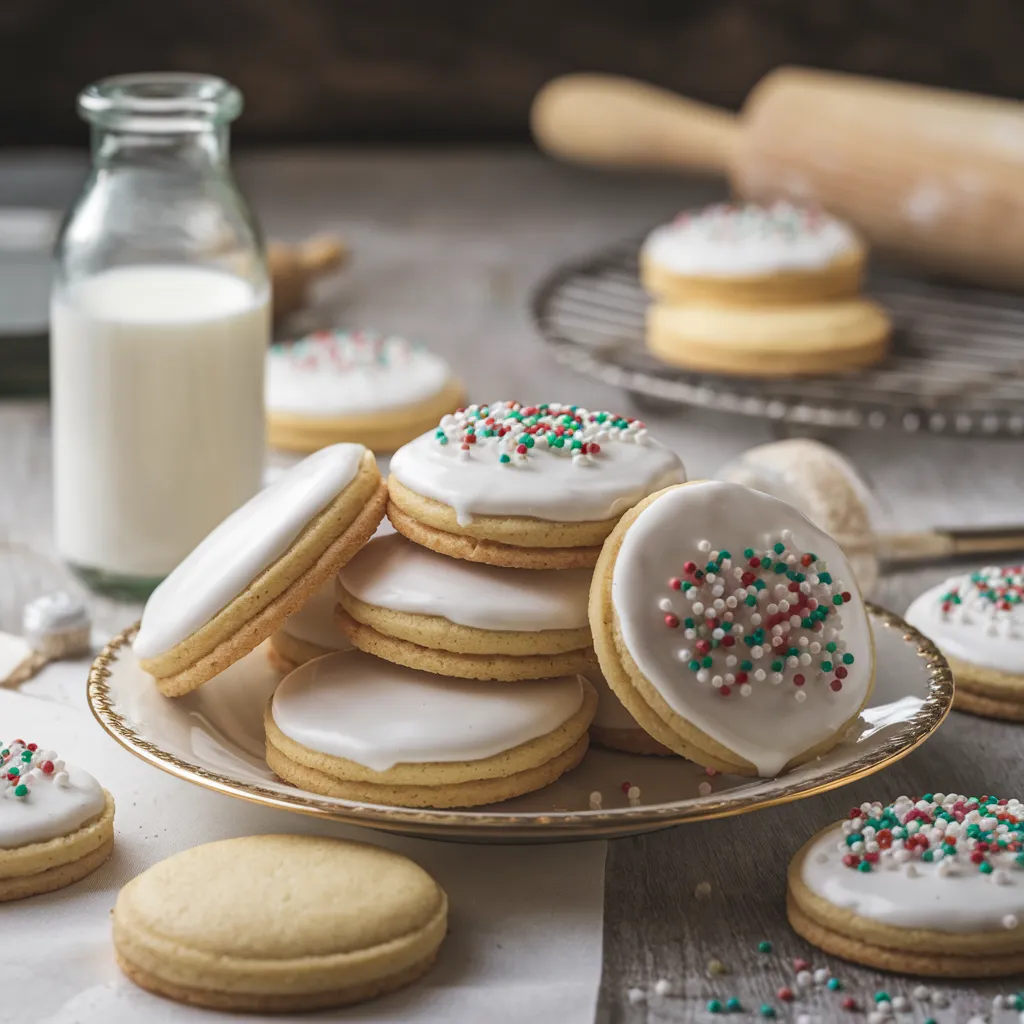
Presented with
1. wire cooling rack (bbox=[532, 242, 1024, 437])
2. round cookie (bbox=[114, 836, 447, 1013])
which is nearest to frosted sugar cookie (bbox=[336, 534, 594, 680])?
round cookie (bbox=[114, 836, 447, 1013])

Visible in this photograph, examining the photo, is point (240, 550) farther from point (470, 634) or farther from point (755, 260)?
point (755, 260)

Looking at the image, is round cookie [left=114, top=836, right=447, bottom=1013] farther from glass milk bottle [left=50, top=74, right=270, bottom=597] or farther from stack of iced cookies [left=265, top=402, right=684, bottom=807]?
glass milk bottle [left=50, top=74, right=270, bottom=597]

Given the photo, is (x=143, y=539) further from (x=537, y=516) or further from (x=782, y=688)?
(x=782, y=688)

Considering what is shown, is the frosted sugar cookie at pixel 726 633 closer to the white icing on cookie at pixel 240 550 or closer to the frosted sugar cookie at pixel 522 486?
the frosted sugar cookie at pixel 522 486

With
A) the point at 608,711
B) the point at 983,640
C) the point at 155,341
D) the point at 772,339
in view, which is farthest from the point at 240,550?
the point at 772,339

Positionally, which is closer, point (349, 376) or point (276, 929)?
point (276, 929)
